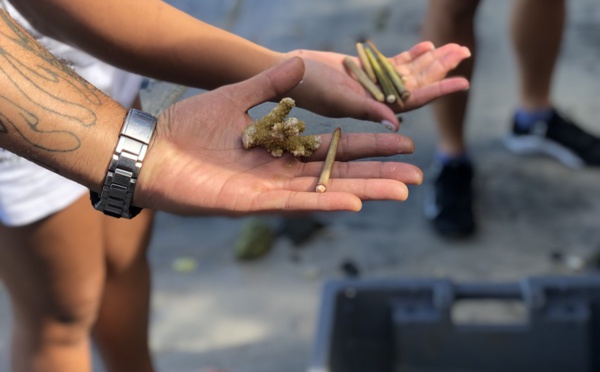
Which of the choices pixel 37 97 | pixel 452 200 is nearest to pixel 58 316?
pixel 37 97

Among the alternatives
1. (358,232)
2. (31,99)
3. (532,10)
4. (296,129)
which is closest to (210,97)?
(296,129)

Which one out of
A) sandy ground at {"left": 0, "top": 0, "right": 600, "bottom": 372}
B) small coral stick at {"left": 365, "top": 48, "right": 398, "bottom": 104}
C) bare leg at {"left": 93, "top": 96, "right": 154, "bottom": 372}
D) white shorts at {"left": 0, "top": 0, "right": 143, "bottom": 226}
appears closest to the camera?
white shorts at {"left": 0, "top": 0, "right": 143, "bottom": 226}

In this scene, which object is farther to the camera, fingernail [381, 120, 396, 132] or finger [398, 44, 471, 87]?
finger [398, 44, 471, 87]

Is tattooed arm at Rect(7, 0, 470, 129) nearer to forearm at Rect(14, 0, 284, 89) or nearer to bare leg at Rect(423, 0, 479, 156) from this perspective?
forearm at Rect(14, 0, 284, 89)

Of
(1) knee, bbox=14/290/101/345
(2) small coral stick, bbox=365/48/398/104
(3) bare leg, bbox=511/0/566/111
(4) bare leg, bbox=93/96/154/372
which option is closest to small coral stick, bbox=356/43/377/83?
(2) small coral stick, bbox=365/48/398/104

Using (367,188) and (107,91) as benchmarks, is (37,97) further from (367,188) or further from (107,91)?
(367,188)

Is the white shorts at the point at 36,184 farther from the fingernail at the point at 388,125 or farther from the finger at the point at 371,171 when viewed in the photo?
the fingernail at the point at 388,125

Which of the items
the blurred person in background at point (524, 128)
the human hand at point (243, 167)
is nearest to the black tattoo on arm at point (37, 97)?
the human hand at point (243, 167)
